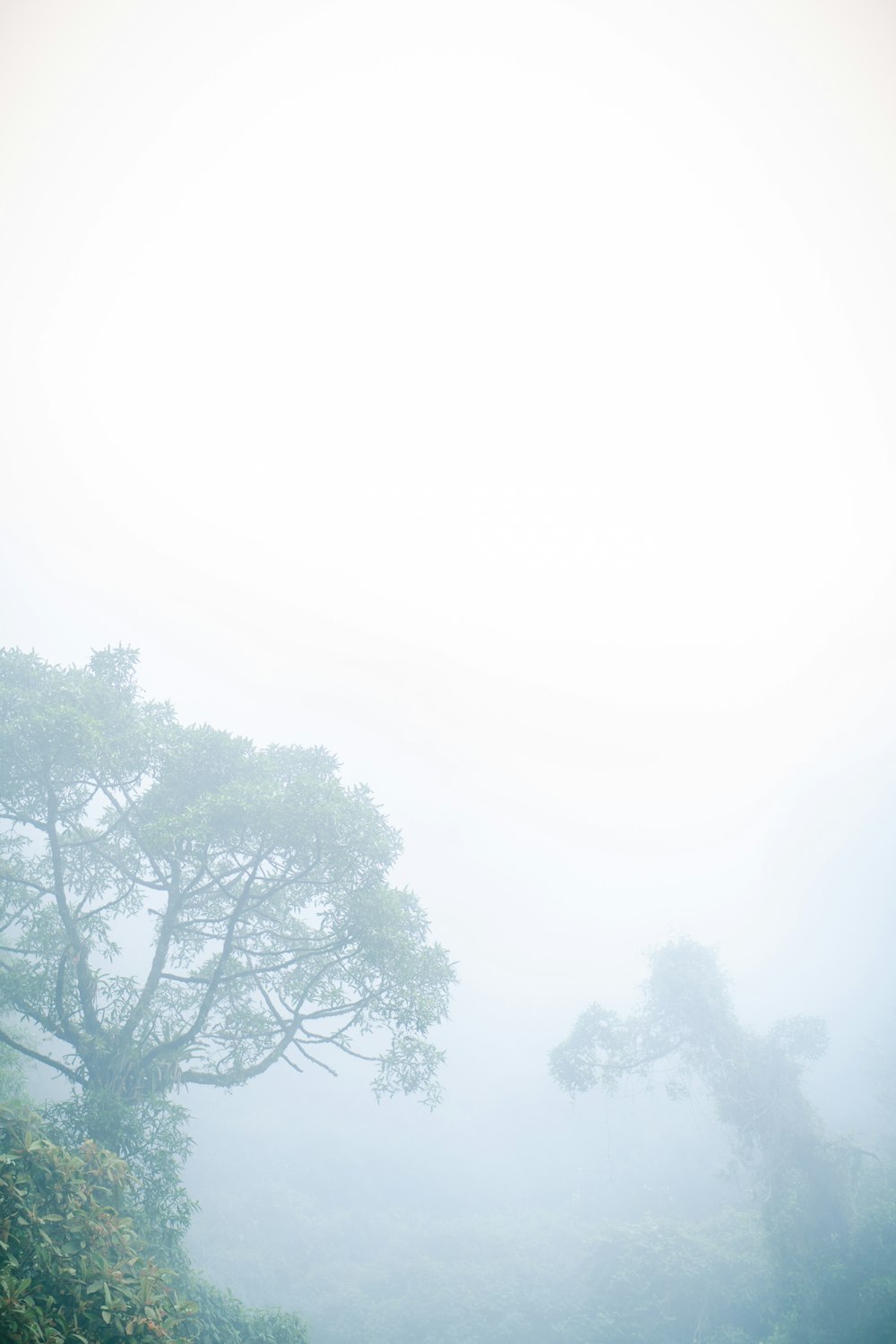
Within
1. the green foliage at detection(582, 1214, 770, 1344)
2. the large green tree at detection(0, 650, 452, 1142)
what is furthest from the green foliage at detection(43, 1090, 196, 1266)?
the green foliage at detection(582, 1214, 770, 1344)

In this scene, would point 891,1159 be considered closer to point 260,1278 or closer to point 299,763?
point 260,1278

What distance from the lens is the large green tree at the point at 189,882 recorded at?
12.7 meters

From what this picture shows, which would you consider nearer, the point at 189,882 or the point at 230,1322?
the point at 230,1322

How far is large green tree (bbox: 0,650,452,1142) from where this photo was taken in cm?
1267

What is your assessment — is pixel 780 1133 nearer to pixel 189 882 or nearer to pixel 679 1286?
pixel 679 1286

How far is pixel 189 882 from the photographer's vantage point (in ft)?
45.8

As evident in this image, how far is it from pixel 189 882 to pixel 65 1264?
25.1ft

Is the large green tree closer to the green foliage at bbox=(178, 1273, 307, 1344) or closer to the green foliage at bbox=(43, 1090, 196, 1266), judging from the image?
the green foliage at bbox=(43, 1090, 196, 1266)

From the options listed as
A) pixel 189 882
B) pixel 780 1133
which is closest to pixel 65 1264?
pixel 189 882

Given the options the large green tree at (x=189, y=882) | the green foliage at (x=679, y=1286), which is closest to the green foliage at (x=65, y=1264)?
the large green tree at (x=189, y=882)

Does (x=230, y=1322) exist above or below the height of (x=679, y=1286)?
below

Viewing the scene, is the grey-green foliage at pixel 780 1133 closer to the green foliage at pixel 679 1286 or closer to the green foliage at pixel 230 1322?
the green foliage at pixel 679 1286

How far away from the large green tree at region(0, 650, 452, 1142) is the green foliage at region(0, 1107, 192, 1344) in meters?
4.42

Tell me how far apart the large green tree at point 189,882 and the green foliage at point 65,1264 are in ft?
14.5
